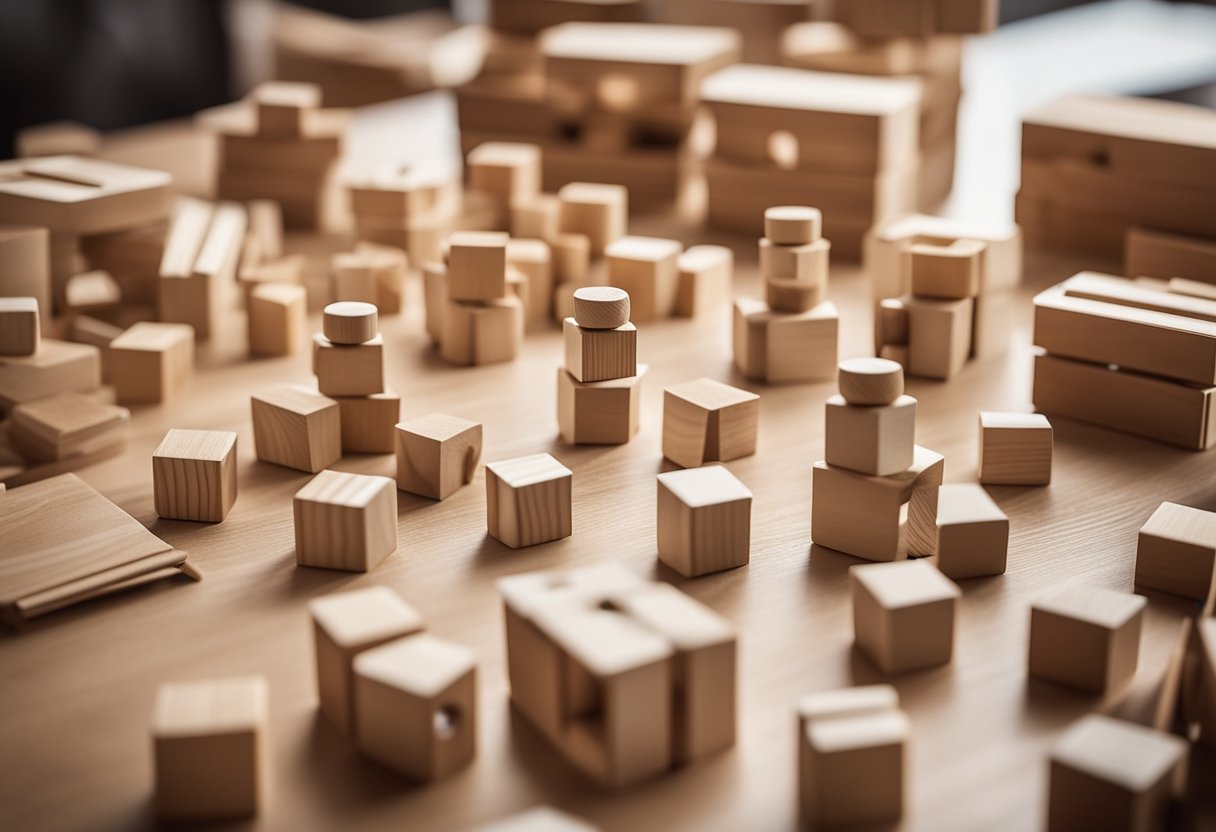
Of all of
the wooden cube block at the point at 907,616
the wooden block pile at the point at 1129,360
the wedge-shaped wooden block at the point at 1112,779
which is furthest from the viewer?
the wooden block pile at the point at 1129,360

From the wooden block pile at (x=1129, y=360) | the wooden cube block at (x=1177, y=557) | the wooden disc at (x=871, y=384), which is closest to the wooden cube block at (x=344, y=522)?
the wooden disc at (x=871, y=384)

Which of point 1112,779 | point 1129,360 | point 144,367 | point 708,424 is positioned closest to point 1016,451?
point 1129,360

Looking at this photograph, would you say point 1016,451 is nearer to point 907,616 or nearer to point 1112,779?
point 907,616

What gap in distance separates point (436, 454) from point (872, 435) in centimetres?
49

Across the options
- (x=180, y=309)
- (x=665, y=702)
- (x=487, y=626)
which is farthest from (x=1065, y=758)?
(x=180, y=309)

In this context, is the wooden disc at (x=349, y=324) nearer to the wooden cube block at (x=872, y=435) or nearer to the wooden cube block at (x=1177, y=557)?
the wooden cube block at (x=872, y=435)

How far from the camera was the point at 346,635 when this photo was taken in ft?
3.87

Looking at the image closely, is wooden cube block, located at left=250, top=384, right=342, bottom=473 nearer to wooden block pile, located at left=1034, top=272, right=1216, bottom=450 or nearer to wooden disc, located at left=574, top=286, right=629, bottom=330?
wooden disc, located at left=574, top=286, right=629, bottom=330

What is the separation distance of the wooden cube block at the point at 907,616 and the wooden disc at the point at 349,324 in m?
0.70

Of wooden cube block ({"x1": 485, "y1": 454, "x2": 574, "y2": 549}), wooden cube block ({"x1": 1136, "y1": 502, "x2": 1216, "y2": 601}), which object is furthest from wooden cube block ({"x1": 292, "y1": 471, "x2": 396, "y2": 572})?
wooden cube block ({"x1": 1136, "y1": 502, "x2": 1216, "y2": 601})

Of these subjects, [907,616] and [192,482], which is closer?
[907,616]

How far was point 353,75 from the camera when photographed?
3.68 meters

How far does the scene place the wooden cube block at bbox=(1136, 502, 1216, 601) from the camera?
1.36m

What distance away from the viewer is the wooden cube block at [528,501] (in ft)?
Result: 4.82
